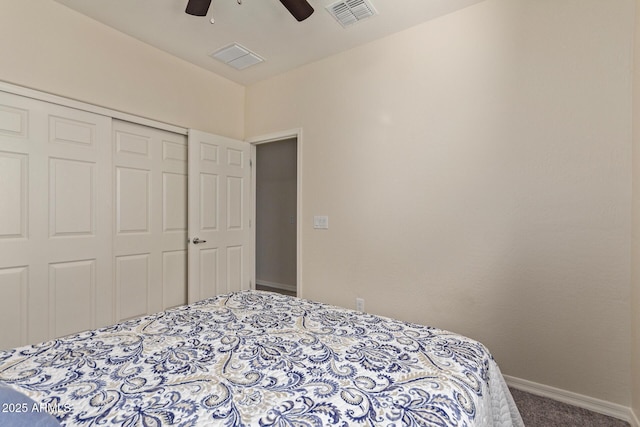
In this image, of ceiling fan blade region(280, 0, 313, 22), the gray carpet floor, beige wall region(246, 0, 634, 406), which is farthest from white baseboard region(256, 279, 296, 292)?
ceiling fan blade region(280, 0, 313, 22)

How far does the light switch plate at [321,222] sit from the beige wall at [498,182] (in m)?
0.07

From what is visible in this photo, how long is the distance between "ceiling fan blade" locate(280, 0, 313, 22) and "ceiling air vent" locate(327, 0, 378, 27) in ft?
1.46

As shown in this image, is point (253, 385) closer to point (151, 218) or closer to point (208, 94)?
point (151, 218)

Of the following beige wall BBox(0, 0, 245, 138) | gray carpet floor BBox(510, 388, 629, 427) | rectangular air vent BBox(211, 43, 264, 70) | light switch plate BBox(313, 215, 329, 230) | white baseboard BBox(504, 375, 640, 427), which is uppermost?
rectangular air vent BBox(211, 43, 264, 70)

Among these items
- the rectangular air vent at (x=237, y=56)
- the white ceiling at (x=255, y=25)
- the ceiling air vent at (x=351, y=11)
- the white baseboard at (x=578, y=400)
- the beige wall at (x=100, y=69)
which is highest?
the white ceiling at (x=255, y=25)

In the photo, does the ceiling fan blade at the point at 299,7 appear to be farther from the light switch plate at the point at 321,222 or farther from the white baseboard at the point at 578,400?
the white baseboard at the point at 578,400

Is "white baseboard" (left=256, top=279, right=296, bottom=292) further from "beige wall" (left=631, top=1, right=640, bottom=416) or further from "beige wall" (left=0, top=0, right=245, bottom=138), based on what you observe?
"beige wall" (left=631, top=1, right=640, bottom=416)

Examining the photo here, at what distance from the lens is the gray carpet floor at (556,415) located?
1700mm

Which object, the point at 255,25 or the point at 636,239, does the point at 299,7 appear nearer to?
the point at 255,25

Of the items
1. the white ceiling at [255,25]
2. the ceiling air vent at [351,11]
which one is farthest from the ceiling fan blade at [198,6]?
the ceiling air vent at [351,11]

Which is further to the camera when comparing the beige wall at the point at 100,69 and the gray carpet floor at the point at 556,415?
the beige wall at the point at 100,69

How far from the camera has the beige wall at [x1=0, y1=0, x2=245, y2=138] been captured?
2.05 m

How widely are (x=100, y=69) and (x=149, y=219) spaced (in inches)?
50.6

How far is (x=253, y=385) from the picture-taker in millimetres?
896
